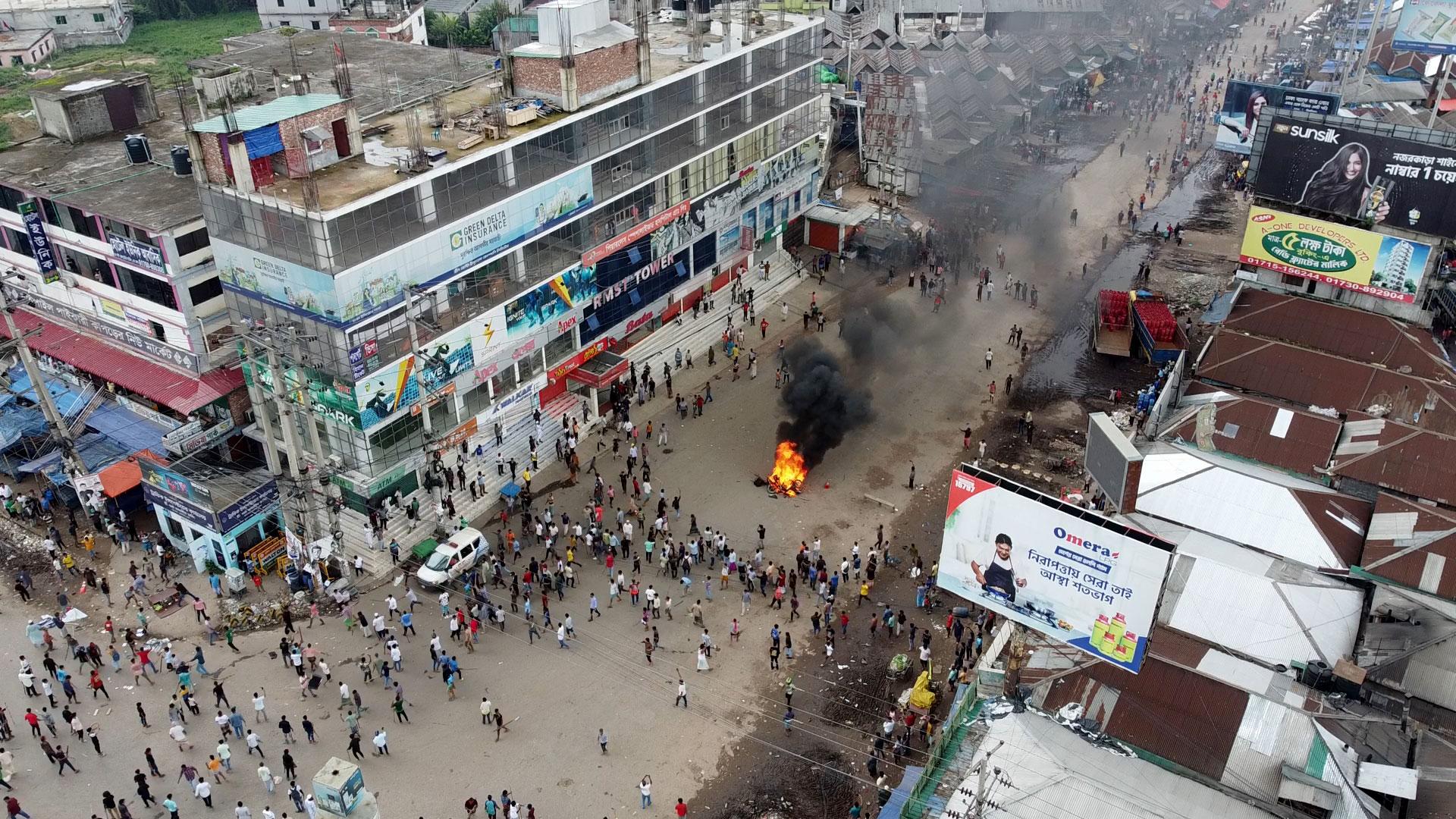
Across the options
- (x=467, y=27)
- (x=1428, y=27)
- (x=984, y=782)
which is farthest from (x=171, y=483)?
(x=467, y=27)

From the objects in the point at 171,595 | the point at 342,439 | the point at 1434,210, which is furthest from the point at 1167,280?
the point at 171,595

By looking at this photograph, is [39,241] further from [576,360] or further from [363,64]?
[576,360]

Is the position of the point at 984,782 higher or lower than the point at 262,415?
lower

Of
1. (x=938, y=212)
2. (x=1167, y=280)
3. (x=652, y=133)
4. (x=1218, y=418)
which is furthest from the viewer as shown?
(x=938, y=212)

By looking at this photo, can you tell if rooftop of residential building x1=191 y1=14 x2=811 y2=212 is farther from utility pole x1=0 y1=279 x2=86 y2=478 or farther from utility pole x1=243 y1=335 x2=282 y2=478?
utility pole x1=0 y1=279 x2=86 y2=478

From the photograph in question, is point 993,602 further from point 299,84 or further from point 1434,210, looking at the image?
point 299,84

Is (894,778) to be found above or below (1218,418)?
below

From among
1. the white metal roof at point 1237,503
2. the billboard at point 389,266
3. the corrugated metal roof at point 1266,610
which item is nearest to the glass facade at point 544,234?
the billboard at point 389,266
